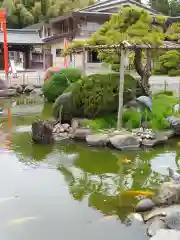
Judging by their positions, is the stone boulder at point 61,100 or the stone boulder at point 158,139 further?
the stone boulder at point 61,100

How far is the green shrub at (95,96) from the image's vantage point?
37.2ft

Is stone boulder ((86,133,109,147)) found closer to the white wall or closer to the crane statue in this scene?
the crane statue

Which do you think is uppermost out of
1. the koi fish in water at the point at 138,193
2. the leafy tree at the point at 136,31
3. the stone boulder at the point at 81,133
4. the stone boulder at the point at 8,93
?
the leafy tree at the point at 136,31

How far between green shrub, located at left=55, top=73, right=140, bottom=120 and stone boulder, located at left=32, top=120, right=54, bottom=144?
5.61 feet

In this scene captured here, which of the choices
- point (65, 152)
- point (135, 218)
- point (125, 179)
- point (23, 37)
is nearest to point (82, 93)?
point (65, 152)

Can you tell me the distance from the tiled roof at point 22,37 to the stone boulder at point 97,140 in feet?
93.3

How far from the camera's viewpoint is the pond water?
18.2ft

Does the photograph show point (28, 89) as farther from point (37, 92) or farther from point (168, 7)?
point (168, 7)

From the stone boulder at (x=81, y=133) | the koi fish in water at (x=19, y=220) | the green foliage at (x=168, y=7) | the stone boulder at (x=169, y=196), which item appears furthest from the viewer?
the green foliage at (x=168, y=7)

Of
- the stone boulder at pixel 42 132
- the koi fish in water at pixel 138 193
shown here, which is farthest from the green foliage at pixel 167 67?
the koi fish in water at pixel 138 193

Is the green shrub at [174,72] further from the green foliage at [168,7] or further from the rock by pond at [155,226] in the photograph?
the green foliage at [168,7]

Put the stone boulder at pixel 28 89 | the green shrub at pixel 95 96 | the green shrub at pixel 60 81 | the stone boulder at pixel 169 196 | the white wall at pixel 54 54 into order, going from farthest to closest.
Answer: the white wall at pixel 54 54 < the stone boulder at pixel 28 89 < the green shrub at pixel 60 81 < the green shrub at pixel 95 96 < the stone boulder at pixel 169 196

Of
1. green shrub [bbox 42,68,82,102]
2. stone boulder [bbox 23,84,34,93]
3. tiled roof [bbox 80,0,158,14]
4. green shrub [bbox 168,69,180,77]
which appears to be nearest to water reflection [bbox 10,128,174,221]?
green shrub [bbox 42,68,82,102]

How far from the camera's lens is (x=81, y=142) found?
10359 millimetres
